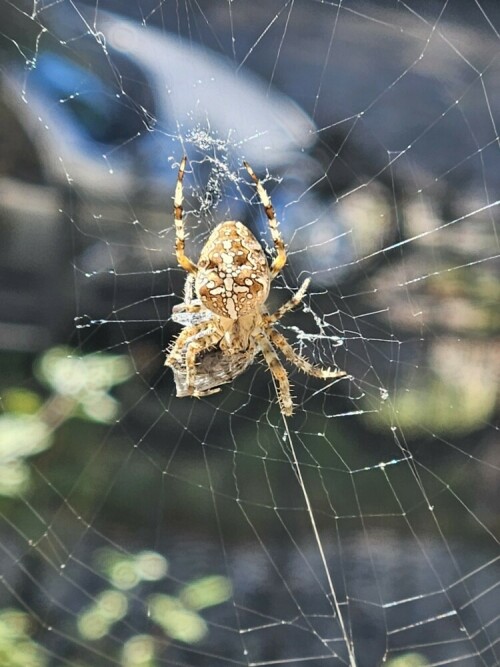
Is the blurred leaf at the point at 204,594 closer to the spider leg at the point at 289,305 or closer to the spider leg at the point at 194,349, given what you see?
the spider leg at the point at 194,349

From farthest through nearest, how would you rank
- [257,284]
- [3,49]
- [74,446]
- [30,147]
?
[74,446] < [30,147] < [3,49] < [257,284]

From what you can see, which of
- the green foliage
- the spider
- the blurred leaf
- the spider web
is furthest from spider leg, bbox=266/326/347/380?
the green foliage

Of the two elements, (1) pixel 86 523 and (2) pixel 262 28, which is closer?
(2) pixel 262 28

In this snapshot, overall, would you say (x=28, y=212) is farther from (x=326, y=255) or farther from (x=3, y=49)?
(x=326, y=255)

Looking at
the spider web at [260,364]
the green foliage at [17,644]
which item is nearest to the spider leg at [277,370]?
the spider web at [260,364]

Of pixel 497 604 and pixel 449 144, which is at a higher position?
pixel 449 144

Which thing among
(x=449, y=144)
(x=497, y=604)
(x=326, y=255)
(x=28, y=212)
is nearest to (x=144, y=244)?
(x=28, y=212)
